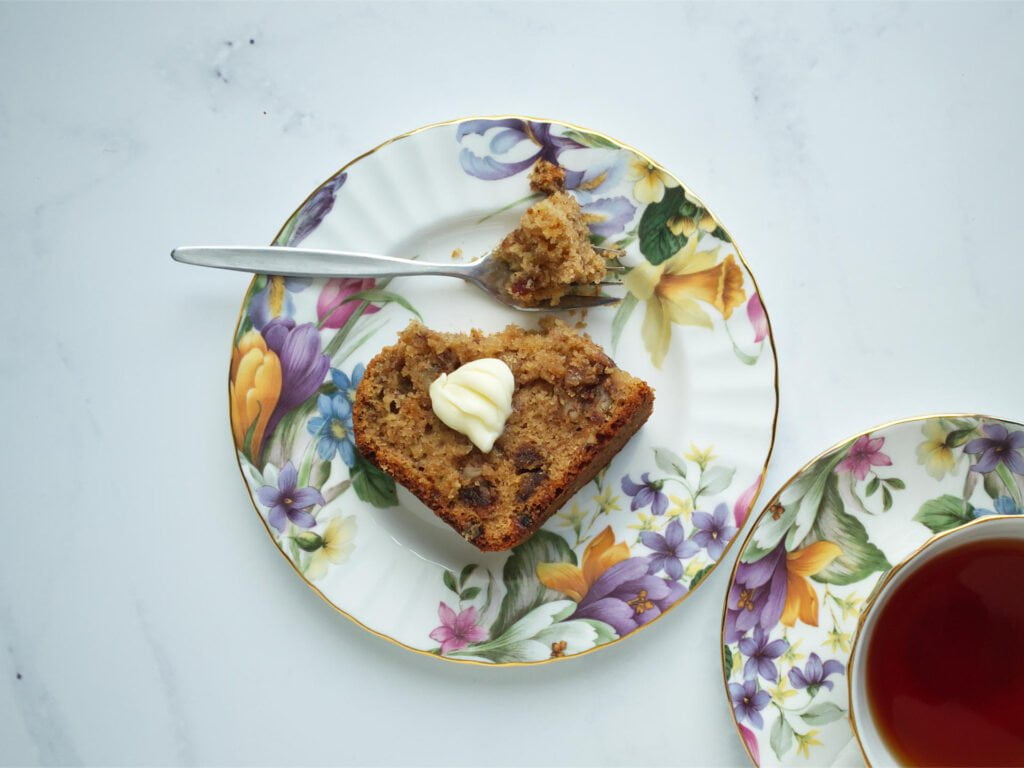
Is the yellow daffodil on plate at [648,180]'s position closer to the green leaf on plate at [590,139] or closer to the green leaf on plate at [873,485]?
the green leaf on plate at [590,139]

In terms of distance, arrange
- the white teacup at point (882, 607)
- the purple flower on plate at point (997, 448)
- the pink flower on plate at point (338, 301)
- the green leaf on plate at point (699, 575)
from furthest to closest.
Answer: the pink flower on plate at point (338, 301)
the green leaf on plate at point (699, 575)
the purple flower on plate at point (997, 448)
the white teacup at point (882, 607)

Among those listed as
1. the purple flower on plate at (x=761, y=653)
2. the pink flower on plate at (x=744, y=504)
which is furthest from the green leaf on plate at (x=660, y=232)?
the purple flower on plate at (x=761, y=653)

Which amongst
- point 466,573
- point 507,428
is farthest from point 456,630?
point 507,428

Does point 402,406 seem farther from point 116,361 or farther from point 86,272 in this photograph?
point 86,272

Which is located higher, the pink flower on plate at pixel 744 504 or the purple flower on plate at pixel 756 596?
the pink flower on plate at pixel 744 504

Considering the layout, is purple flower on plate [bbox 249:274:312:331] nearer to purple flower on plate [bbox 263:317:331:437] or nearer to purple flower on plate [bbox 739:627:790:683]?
purple flower on plate [bbox 263:317:331:437]

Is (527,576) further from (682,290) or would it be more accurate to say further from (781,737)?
(682,290)

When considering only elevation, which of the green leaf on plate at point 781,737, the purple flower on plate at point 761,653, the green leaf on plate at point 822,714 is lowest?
the green leaf on plate at point 781,737
